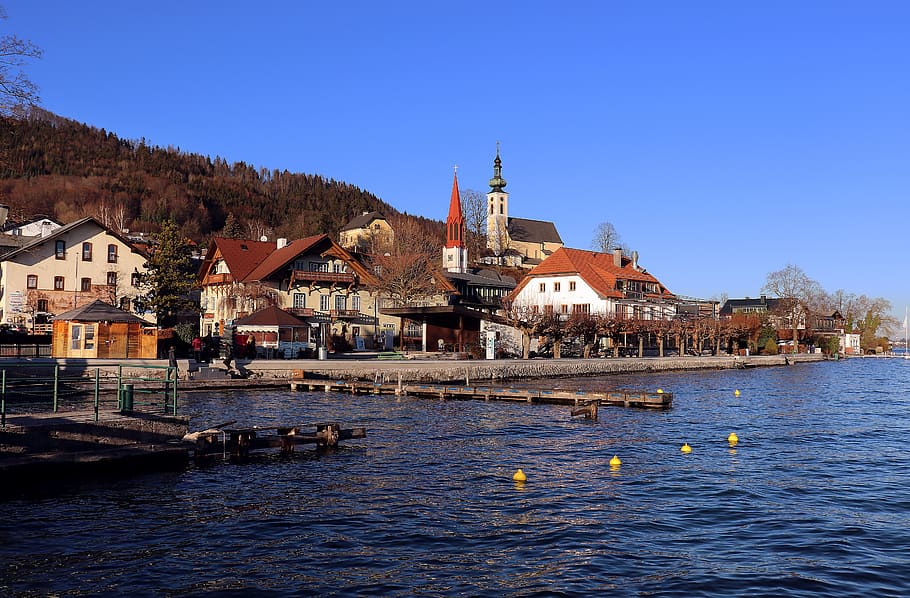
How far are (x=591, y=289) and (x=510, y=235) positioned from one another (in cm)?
8585

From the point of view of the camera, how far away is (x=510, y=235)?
172500 millimetres

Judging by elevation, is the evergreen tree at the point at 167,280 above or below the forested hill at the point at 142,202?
below

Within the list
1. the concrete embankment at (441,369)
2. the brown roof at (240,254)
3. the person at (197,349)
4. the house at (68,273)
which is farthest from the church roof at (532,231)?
the person at (197,349)

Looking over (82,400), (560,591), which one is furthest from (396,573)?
(82,400)

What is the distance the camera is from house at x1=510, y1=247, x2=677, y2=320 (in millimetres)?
87125

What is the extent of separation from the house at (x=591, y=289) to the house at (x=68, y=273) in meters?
43.1

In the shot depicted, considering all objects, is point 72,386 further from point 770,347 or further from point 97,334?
point 770,347

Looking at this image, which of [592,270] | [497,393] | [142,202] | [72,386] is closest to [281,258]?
[72,386]

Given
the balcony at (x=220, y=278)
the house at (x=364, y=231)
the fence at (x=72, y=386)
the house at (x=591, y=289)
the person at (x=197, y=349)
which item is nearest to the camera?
the fence at (x=72, y=386)

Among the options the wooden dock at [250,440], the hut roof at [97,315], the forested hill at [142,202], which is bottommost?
the wooden dock at [250,440]

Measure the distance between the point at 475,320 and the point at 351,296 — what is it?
14.7 metres

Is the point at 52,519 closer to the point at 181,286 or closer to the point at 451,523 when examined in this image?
the point at 451,523

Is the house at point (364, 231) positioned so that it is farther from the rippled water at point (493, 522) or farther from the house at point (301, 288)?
the rippled water at point (493, 522)

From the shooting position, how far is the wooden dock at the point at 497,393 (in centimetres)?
3928
